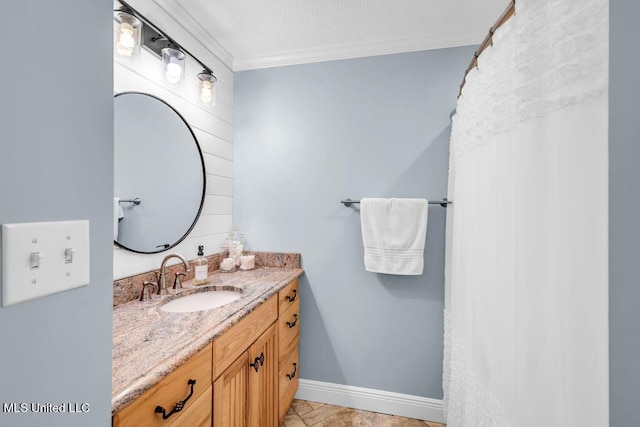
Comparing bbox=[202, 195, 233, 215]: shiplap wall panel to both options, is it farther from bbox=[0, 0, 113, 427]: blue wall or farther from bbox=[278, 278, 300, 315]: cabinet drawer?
bbox=[0, 0, 113, 427]: blue wall

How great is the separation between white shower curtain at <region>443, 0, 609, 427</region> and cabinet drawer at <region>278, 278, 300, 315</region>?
3.22 ft

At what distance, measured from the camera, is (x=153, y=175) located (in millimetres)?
1498

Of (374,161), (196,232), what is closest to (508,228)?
(374,161)

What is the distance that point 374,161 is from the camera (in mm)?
1962

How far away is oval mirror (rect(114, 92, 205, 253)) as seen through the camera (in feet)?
4.33

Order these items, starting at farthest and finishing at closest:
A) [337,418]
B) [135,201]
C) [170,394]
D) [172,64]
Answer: [337,418] → [172,64] → [135,201] → [170,394]

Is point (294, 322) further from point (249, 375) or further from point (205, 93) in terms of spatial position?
point (205, 93)

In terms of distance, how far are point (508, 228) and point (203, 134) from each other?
5.64 ft

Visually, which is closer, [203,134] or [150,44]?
[150,44]

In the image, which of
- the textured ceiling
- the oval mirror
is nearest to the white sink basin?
the oval mirror

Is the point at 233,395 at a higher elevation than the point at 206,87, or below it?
below

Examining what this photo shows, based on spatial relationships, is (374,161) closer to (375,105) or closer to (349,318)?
(375,105)

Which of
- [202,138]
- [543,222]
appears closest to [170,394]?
[543,222]

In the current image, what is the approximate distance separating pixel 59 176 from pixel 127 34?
1.14m
